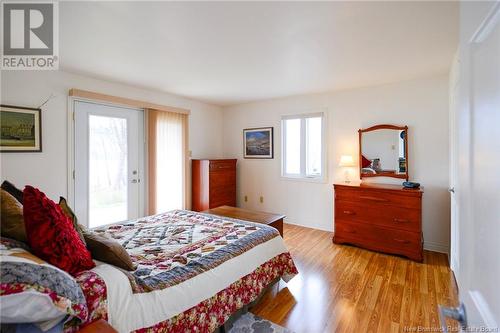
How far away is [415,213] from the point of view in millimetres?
2984

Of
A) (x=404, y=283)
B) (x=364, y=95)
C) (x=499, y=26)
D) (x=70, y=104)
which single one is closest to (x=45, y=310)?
(x=499, y=26)

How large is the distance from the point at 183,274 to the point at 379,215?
8.84 feet

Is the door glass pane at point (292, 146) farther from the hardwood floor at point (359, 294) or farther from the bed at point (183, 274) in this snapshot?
the bed at point (183, 274)

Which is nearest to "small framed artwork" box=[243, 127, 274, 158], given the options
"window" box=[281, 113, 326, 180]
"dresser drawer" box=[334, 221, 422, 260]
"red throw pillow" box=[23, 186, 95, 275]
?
"window" box=[281, 113, 326, 180]

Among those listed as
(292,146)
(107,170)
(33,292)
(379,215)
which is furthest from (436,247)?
(107,170)

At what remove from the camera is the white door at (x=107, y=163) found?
10.7ft

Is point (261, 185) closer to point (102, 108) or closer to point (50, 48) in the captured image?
point (102, 108)

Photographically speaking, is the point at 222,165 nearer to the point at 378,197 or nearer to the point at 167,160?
the point at 167,160

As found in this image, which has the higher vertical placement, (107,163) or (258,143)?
(258,143)

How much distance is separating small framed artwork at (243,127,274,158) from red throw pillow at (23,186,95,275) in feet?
12.6

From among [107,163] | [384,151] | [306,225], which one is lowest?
[306,225]

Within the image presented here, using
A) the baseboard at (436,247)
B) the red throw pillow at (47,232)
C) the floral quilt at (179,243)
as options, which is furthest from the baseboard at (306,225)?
the red throw pillow at (47,232)

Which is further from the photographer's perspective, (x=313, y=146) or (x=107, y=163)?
(x=313, y=146)

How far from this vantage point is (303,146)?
4.44 meters
